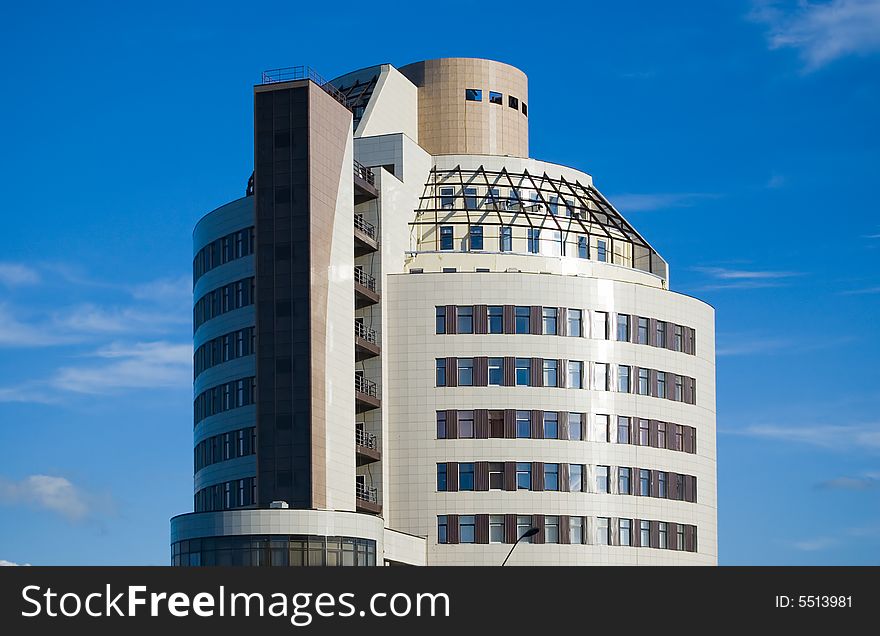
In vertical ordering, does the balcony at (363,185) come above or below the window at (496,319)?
above

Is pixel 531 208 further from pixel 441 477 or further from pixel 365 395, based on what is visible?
pixel 441 477

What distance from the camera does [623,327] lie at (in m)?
120

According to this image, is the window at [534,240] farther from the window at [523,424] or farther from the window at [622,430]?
the window at [622,430]

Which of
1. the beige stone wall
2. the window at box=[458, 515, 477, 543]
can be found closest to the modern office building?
the window at box=[458, 515, 477, 543]

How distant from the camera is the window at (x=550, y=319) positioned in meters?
117

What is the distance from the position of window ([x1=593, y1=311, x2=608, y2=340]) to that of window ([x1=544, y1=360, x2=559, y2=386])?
4.18m

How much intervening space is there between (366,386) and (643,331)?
21523 millimetres

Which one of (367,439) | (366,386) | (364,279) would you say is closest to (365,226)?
(364,279)

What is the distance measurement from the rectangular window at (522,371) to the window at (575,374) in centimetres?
327

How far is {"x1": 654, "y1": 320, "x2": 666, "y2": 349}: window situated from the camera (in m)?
122

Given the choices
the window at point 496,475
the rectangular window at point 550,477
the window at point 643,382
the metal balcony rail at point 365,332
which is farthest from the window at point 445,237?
the rectangular window at point 550,477

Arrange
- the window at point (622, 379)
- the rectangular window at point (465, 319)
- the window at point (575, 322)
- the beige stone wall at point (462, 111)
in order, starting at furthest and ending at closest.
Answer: the beige stone wall at point (462, 111), the window at point (622, 379), the window at point (575, 322), the rectangular window at point (465, 319)
